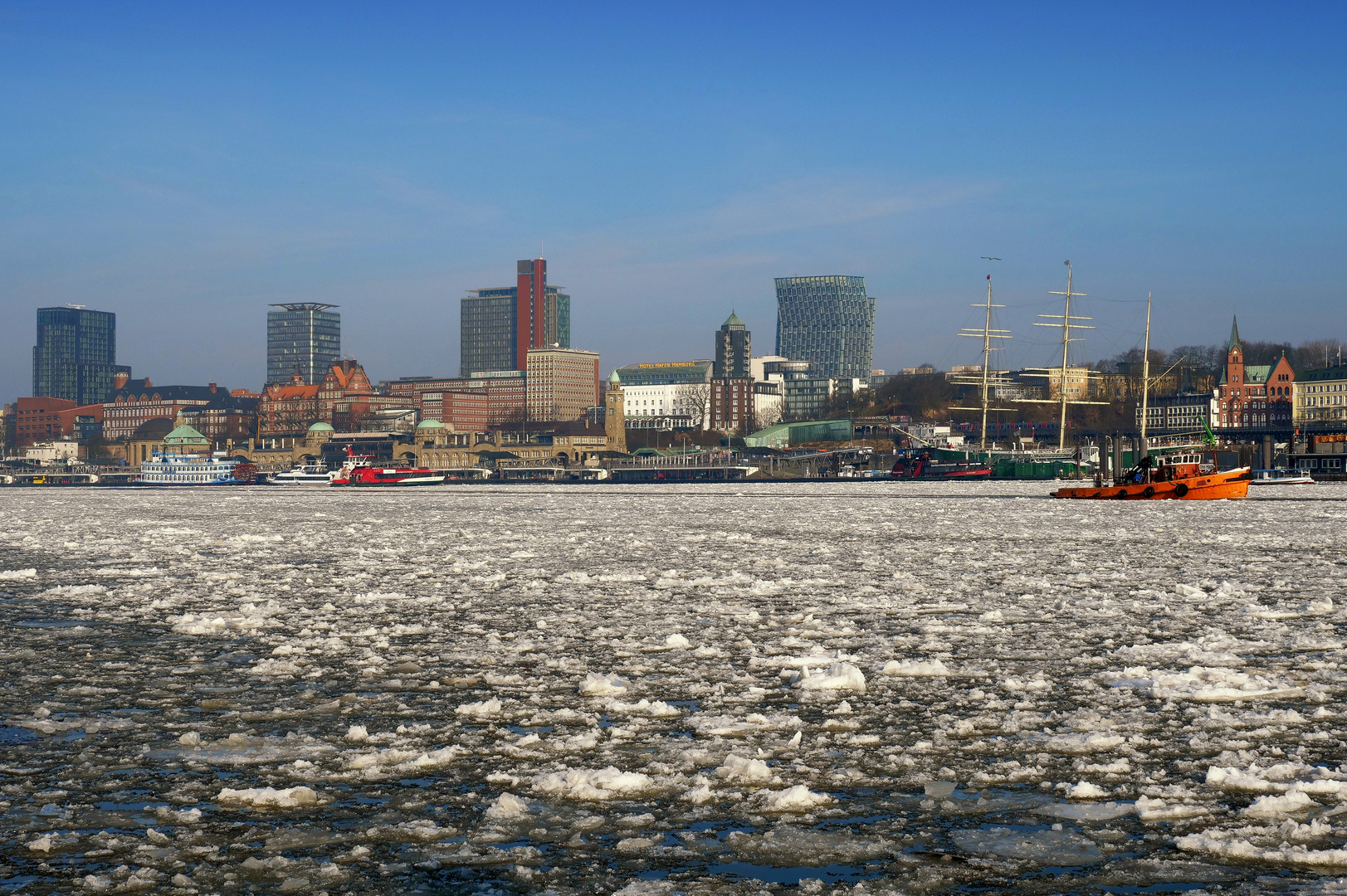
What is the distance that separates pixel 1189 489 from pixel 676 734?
195 ft

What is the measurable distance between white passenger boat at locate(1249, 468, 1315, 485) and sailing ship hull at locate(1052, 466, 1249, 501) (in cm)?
3426

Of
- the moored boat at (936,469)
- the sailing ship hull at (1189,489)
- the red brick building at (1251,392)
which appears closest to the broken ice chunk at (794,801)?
the sailing ship hull at (1189,489)

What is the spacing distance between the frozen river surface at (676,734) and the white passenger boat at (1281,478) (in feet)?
277

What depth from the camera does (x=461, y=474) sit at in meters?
190

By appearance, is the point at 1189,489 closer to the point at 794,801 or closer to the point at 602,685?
the point at 602,685

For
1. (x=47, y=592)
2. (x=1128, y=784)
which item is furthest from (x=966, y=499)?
(x=1128, y=784)

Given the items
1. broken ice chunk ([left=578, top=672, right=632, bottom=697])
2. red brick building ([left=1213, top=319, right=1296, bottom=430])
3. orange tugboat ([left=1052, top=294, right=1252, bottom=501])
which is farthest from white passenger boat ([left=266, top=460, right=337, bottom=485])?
broken ice chunk ([left=578, top=672, right=632, bottom=697])

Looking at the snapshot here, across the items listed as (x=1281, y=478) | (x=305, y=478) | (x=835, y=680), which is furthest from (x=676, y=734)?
(x=305, y=478)

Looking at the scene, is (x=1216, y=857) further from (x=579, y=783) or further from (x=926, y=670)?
(x=926, y=670)

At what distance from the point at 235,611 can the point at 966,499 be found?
51.2m

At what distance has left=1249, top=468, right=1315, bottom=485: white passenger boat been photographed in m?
95.2

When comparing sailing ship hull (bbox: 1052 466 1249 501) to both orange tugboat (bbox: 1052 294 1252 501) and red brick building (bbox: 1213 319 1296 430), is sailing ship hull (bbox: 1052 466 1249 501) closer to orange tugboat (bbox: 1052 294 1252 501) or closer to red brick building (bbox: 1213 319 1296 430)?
orange tugboat (bbox: 1052 294 1252 501)

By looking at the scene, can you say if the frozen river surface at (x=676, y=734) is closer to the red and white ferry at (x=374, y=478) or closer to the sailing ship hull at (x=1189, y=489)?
the sailing ship hull at (x=1189, y=489)

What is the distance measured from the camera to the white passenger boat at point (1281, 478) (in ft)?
312
